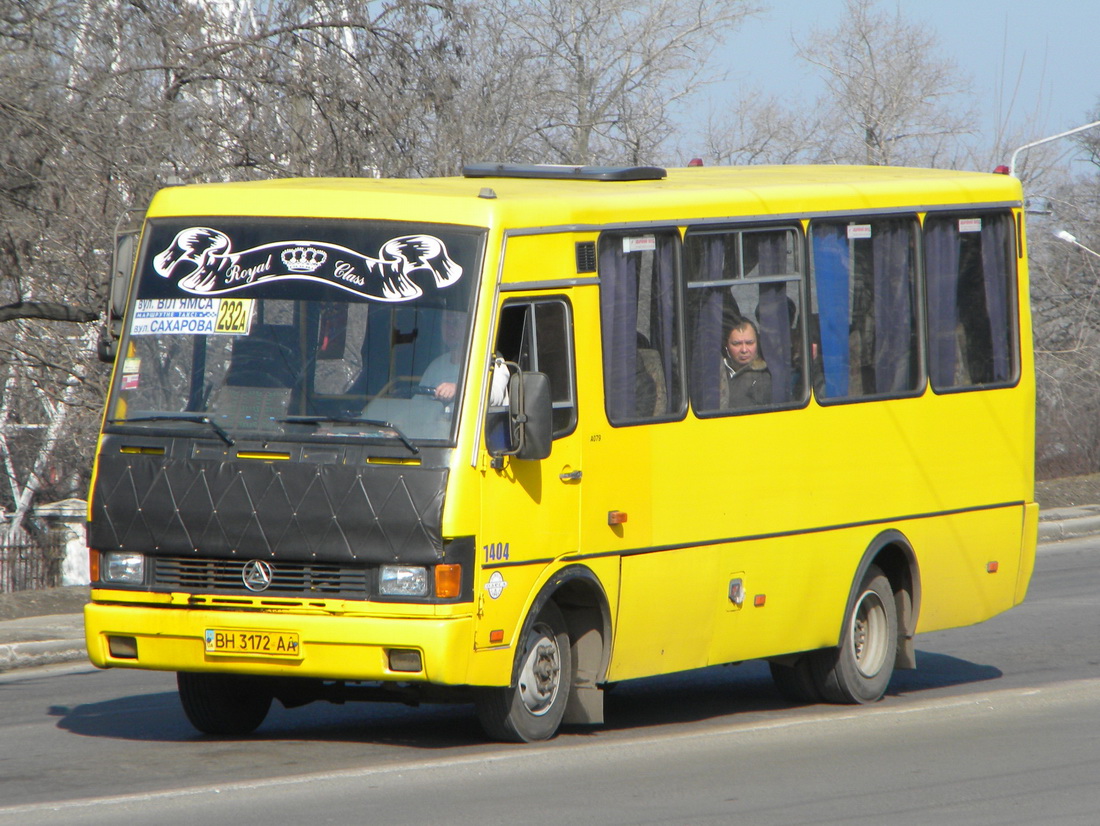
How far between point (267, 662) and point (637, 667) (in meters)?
2.14

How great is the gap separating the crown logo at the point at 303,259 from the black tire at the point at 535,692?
2.06 meters

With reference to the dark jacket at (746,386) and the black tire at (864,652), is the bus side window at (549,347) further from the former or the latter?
the black tire at (864,652)

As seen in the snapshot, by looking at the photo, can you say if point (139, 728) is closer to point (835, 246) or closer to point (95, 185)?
point (835, 246)

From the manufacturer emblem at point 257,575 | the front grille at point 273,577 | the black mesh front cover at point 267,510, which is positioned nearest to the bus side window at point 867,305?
the black mesh front cover at point 267,510

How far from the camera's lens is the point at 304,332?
8.41 meters

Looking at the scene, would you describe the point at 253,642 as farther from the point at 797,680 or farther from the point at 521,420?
the point at 797,680

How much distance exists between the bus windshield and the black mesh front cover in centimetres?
20

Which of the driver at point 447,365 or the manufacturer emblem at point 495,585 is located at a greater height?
the driver at point 447,365

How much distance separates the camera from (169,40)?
1888 centimetres

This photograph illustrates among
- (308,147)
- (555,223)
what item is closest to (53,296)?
(308,147)

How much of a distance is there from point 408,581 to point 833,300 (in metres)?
3.81

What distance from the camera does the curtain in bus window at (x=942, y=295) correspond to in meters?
11.3

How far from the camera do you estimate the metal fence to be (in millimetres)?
32438

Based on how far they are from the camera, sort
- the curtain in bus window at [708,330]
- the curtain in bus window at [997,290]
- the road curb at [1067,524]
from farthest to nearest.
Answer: the road curb at [1067,524] → the curtain in bus window at [997,290] → the curtain in bus window at [708,330]
